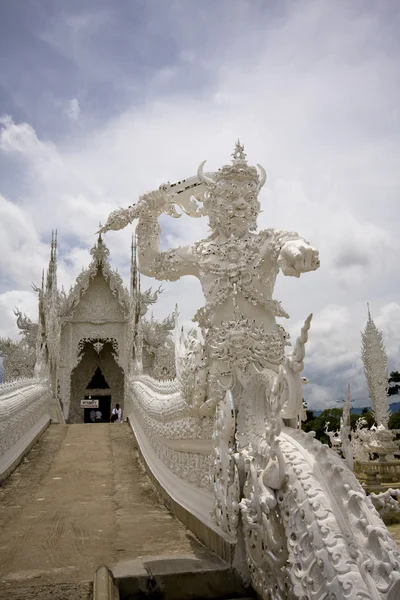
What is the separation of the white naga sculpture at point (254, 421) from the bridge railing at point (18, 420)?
95.6 inches

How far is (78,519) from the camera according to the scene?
358 cm

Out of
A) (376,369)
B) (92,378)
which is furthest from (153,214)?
(92,378)

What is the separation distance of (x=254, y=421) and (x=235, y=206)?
1307 mm

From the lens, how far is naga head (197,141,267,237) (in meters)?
3.07

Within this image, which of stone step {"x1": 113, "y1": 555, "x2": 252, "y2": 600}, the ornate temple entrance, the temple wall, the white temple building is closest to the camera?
stone step {"x1": 113, "y1": 555, "x2": 252, "y2": 600}

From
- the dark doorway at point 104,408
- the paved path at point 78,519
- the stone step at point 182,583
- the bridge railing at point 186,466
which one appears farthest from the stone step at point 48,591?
the dark doorway at point 104,408

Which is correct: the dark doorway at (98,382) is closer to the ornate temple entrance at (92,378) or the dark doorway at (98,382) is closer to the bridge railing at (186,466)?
the ornate temple entrance at (92,378)

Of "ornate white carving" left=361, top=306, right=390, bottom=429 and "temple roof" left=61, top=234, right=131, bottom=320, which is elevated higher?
"temple roof" left=61, top=234, right=131, bottom=320

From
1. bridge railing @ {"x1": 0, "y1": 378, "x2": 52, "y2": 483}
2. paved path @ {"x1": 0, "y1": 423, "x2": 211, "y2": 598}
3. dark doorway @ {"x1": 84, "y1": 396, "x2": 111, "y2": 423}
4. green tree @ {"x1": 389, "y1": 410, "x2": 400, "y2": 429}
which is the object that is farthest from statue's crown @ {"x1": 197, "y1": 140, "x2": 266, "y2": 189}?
green tree @ {"x1": 389, "y1": 410, "x2": 400, "y2": 429}

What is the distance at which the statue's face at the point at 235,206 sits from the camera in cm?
307

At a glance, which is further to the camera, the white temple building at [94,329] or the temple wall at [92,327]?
the temple wall at [92,327]

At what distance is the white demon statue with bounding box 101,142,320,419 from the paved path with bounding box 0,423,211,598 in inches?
34.0

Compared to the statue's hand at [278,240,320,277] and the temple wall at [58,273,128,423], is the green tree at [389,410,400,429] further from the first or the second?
the statue's hand at [278,240,320,277]

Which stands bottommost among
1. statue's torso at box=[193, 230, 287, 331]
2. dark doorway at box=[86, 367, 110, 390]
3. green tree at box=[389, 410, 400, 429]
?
green tree at box=[389, 410, 400, 429]
